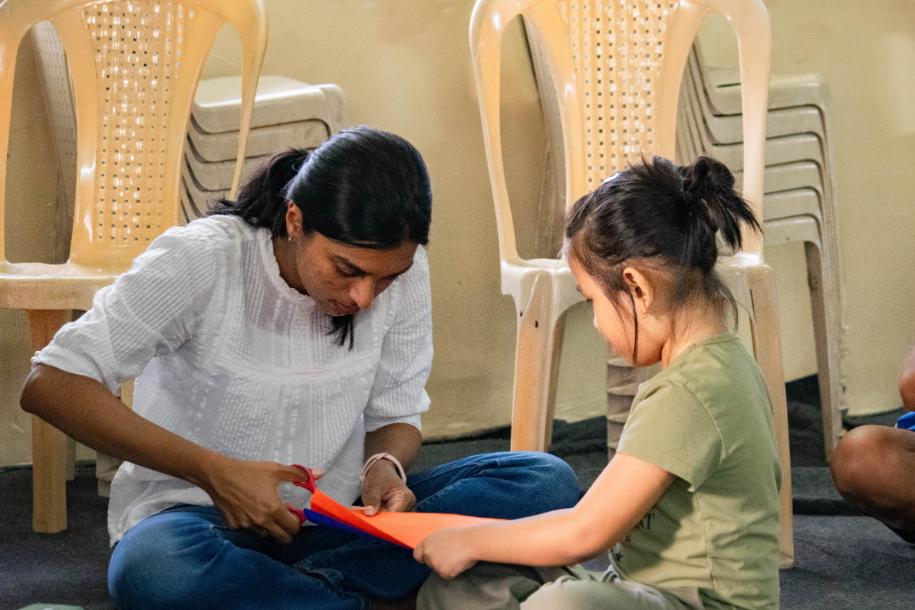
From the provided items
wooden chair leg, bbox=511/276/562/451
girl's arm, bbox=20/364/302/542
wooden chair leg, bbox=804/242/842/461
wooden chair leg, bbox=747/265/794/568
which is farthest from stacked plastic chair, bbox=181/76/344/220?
wooden chair leg, bbox=804/242/842/461

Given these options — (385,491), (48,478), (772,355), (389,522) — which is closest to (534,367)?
(772,355)

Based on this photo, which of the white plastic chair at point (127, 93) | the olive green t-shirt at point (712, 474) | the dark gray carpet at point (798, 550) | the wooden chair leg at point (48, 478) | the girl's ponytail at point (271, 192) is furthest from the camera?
the white plastic chair at point (127, 93)

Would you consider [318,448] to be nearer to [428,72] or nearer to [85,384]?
[85,384]

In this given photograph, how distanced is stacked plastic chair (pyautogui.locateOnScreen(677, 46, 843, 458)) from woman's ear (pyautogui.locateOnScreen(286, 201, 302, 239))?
1.42m

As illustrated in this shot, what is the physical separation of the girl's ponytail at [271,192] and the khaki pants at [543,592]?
0.52 meters

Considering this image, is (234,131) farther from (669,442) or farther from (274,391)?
(669,442)

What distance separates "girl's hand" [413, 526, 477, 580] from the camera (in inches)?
59.9

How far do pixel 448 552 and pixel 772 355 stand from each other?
88 centimetres

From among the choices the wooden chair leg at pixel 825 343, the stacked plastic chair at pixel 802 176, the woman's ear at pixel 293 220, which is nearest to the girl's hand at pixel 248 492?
the woman's ear at pixel 293 220

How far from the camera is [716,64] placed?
3.17m

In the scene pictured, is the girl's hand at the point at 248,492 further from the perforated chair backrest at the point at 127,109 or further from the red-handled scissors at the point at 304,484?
the perforated chair backrest at the point at 127,109

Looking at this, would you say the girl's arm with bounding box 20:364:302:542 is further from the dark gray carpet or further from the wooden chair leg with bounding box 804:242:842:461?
the wooden chair leg with bounding box 804:242:842:461

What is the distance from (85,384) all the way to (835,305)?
6.50 ft

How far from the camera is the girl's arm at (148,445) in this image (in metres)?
1.55
